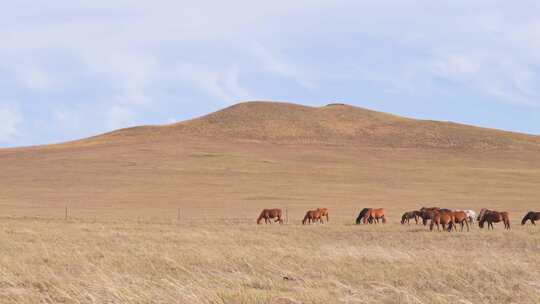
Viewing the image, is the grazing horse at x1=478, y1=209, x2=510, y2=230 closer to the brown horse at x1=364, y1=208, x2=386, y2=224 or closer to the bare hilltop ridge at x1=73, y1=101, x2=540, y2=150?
the brown horse at x1=364, y1=208, x2=386, y2=224

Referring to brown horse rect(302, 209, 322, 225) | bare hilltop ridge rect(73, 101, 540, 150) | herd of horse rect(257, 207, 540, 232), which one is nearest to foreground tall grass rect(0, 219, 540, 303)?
herd of horse rect(257, 207, 540, 232)

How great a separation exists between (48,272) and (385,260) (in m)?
6.21

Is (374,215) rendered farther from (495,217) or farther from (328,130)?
(328,130)

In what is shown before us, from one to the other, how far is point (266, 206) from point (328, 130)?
5111 cm

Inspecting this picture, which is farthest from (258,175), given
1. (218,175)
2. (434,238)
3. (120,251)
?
(120,251)

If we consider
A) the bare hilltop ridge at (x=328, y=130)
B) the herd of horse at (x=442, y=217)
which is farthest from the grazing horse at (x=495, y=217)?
the bare hilltop ridge at (x=328, y=130)

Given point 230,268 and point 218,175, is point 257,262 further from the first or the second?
point 218,175

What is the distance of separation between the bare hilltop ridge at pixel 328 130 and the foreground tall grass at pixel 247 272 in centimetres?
6708

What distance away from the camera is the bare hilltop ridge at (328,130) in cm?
8700

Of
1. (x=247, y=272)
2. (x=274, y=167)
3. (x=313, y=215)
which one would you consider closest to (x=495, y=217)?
(x=313, y=215)

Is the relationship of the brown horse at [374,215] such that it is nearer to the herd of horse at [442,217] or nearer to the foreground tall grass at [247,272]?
the herd of horse at [442,217]

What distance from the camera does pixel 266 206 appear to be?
145ft

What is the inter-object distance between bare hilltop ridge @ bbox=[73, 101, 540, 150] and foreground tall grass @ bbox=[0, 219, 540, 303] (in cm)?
6708

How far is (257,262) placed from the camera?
13.4 meters
